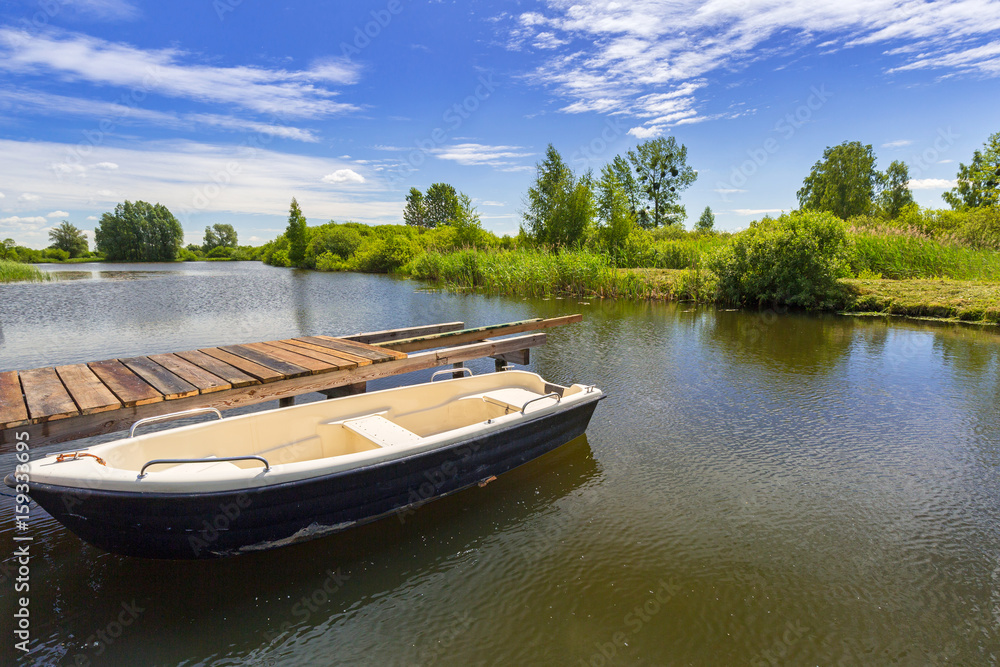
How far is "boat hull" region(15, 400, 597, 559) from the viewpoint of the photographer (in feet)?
10.8

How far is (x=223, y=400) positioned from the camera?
481 centimetres

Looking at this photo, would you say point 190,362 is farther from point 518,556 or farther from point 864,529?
point 864,529

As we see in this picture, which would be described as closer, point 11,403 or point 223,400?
point 11,403

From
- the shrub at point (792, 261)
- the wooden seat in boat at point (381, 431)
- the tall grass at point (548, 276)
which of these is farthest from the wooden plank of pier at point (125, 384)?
the shrub at point (792, 261)

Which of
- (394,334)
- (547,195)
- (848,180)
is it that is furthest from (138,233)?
(848,180)

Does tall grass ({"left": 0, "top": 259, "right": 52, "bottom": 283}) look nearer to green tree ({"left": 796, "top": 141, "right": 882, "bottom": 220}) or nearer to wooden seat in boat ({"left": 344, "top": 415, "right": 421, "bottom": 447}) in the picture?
wooden seat in boat ({"left": 344, "top": 415, "right": 421, "bottom": 447})

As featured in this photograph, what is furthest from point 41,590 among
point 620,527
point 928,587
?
point 928,587

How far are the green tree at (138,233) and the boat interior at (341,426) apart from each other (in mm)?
72869

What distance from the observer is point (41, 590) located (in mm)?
3551

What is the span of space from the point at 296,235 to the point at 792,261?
57724mm

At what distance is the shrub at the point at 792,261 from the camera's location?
16.4 m

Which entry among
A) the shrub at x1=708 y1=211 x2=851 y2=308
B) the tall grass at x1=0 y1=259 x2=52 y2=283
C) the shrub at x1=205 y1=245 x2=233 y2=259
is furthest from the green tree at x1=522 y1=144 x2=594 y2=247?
the shrub at x1=205 y1=245 x2=233 y2=259

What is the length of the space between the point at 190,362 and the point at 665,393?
6.65 m

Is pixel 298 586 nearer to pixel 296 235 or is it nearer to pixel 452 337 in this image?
pixel 452 337
